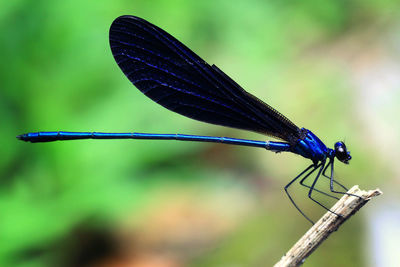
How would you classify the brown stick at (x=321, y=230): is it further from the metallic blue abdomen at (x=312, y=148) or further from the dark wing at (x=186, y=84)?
the dark wing at (x=186, y=84)

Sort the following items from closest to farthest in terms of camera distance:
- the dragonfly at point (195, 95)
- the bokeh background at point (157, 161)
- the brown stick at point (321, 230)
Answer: the brown stick at point (321, 230) → the dragonfly at point (195, 95) → the bokeh background at point (157, 161)

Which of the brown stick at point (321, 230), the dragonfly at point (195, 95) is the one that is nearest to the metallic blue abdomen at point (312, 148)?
the dragonfly at point (195, 95)

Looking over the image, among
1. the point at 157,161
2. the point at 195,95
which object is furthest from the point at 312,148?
the point at 157,161

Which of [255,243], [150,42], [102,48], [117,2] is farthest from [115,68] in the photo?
[255,243]

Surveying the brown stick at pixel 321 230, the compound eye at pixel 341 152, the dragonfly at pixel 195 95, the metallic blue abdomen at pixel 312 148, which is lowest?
the brown stick at pixel 321 230

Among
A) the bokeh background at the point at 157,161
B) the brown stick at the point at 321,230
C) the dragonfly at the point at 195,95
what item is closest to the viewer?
the brown stick at the point at 321,230

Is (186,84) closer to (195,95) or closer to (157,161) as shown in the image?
(195,95)

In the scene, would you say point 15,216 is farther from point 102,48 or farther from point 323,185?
point 323,185

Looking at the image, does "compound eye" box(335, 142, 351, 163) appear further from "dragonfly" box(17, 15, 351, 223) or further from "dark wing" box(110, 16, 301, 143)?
"dark wing" box(110, 16, 301, 143)
